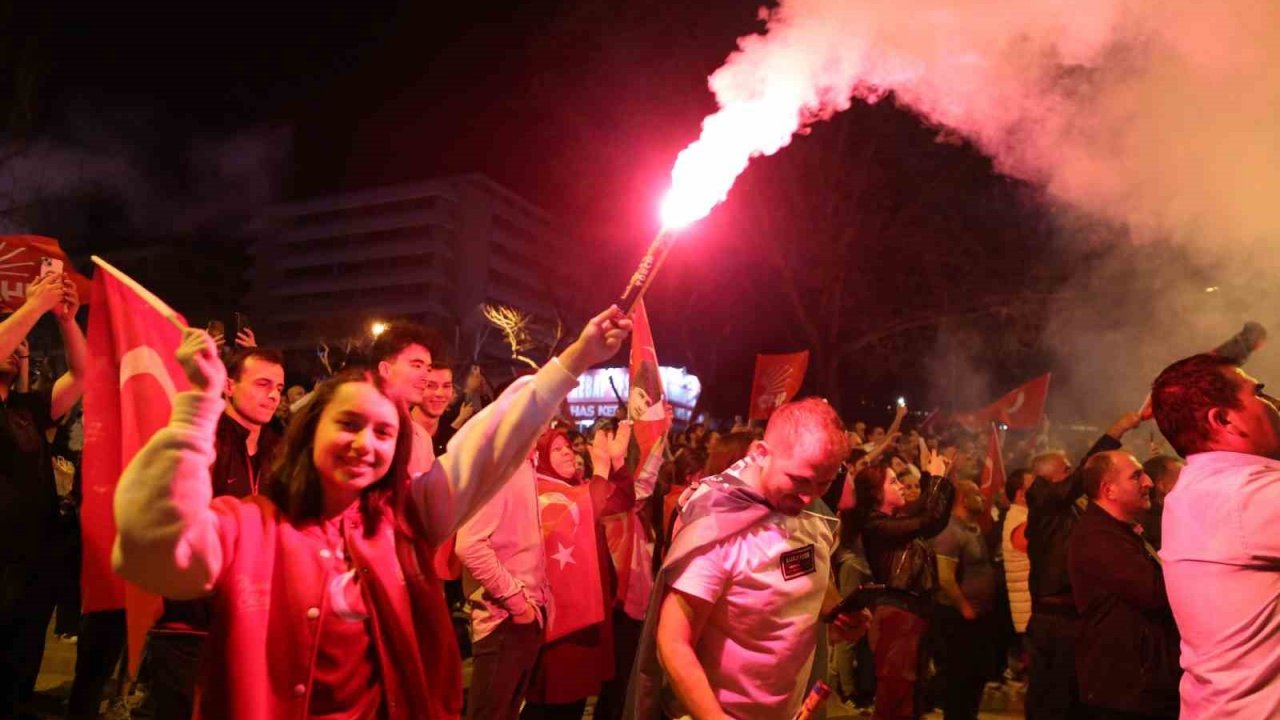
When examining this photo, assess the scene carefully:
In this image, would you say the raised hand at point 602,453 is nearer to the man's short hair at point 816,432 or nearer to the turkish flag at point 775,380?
the man's short hair at point 816,432

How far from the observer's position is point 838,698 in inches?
367

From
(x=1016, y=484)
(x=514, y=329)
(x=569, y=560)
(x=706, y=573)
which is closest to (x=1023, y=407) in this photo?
(x=1016, y=484)

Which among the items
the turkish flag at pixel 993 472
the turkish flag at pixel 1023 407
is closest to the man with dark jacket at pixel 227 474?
the turkish flag at pixel 993 472

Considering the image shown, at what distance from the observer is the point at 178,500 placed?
7.06 ft

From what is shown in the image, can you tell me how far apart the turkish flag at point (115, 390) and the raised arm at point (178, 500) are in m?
2.52

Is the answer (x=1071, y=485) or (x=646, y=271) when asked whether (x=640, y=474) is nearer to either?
(x=1071, y=485)

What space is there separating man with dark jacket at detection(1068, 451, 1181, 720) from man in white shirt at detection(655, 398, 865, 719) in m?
2.16

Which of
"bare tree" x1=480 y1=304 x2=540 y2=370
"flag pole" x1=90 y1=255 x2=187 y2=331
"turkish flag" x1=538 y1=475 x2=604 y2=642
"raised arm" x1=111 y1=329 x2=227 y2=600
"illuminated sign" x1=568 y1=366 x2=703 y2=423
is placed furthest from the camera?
Answer: "illuminated sign" x1=568 y1=366 x2=703 y2=423

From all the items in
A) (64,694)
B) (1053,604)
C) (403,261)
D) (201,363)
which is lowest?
(64,694)

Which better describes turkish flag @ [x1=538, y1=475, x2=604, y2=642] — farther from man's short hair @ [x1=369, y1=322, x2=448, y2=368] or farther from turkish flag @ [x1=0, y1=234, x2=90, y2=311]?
turkish flag @ [x1=0, y1=234, x2=90, y2=311]

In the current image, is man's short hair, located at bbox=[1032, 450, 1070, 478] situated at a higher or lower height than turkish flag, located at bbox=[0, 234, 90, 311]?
lower

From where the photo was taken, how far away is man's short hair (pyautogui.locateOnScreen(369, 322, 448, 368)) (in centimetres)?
460

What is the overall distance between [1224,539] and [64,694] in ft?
28.0

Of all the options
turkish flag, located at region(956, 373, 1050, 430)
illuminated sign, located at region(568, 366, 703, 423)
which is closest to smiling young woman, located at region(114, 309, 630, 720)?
turkish flag, located at region(956, 373, 1050, 430)
